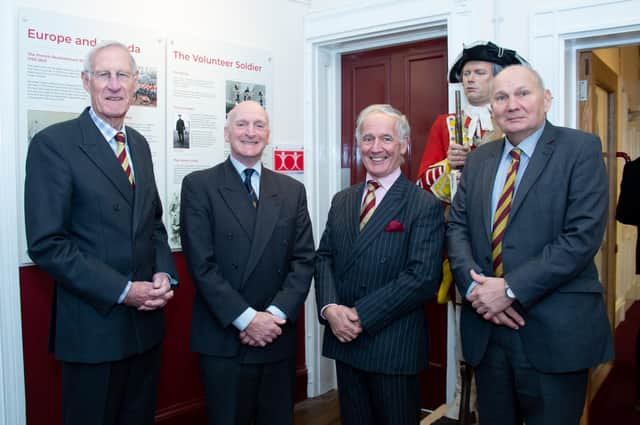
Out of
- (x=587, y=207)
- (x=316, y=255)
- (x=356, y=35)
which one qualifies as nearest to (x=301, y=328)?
(x=316, y=255)

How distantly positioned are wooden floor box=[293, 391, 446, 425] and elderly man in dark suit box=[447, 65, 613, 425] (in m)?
1.44

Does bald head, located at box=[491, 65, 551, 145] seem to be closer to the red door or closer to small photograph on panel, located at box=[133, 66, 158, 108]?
the red door

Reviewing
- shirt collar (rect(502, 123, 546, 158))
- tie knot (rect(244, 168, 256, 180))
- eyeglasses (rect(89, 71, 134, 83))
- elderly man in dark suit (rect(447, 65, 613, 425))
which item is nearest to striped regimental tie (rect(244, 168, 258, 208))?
tie knot (rect(244, 168, 256, 180))

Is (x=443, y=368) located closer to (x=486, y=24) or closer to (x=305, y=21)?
(x=486, y=24)

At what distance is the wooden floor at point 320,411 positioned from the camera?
350cm

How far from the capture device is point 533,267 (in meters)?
1.82

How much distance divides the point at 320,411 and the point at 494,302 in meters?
2.12

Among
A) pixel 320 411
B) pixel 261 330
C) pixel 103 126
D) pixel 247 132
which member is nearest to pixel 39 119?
pixel 103 126

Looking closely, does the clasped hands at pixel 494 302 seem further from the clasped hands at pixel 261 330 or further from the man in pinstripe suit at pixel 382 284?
the clasped hands at pixel 261 330

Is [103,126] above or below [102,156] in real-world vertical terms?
above

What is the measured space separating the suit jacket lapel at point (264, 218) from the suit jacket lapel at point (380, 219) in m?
0.33

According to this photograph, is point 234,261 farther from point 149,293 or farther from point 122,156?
point 122,156

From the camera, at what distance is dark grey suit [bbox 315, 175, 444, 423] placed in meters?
2.06

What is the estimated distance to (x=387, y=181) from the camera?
7.30ft
